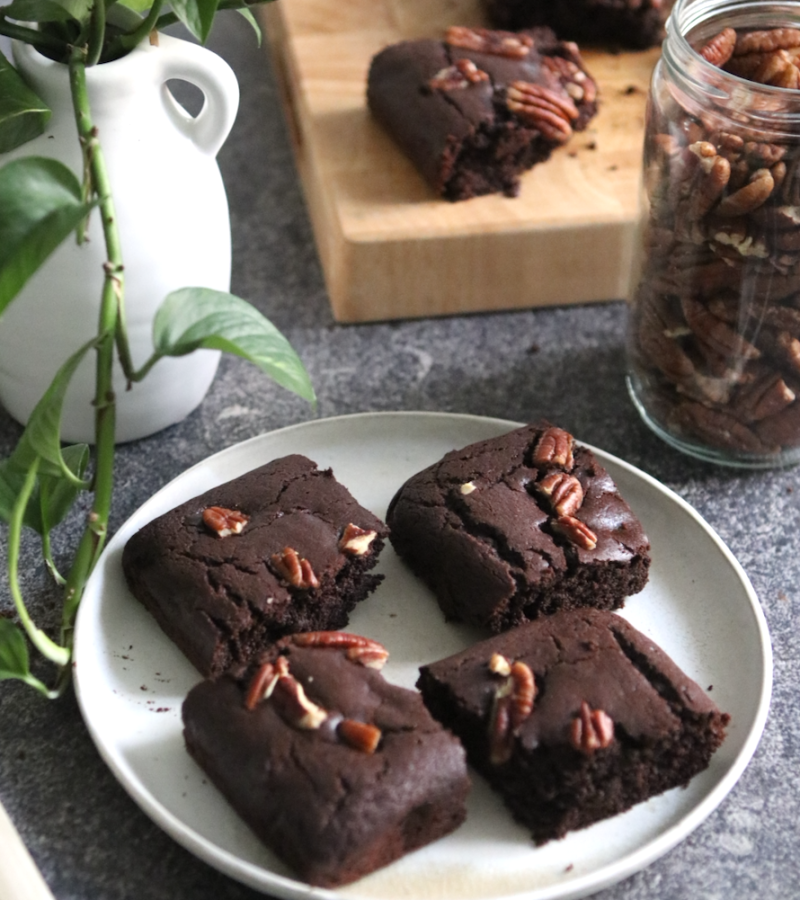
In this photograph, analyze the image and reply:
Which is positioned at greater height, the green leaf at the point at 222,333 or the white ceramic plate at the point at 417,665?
the green leaf at the point at 222,333

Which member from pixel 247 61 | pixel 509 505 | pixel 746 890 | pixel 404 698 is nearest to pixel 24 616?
pixel 404 698

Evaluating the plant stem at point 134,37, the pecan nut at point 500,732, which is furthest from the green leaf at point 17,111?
the pecan nut at point 500,732

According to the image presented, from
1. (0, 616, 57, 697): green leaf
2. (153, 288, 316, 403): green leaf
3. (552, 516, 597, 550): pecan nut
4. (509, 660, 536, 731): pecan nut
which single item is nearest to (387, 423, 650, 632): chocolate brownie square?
(552, 516, 597, 550): pecan nut

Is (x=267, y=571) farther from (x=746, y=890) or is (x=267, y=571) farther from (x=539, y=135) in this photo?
(x=539, y=135)

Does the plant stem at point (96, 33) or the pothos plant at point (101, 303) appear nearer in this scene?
the pothos plant at point (101, 303)

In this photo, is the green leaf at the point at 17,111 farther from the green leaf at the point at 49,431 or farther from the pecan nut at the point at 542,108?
the pecan nut at the point at 542,108

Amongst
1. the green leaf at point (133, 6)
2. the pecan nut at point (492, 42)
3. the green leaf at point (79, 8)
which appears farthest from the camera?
the pecan nut at point (492, 42)
